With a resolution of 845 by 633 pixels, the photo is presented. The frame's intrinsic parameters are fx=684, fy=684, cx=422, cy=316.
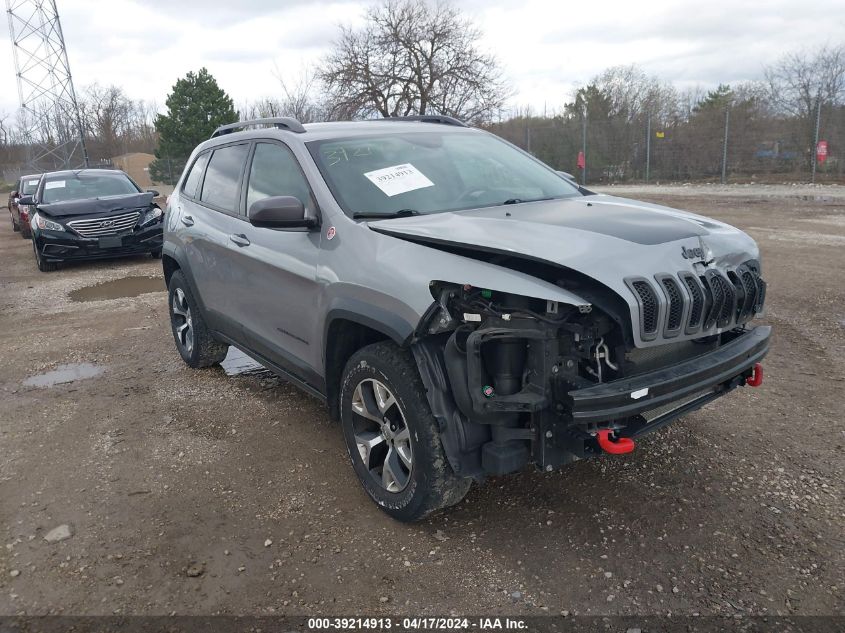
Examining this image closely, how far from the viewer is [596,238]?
9.39 ft

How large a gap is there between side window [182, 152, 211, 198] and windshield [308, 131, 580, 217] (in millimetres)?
1794

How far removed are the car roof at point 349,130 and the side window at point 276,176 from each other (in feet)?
0.31

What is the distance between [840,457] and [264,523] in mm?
3131

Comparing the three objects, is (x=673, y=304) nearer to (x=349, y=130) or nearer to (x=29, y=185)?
(x=349, y=130)

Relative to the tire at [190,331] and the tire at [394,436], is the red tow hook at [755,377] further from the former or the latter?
the tire at [190,331]

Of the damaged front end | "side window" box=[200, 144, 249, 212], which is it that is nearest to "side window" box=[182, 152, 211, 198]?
"side window" box=[200, 144, 249, 212]

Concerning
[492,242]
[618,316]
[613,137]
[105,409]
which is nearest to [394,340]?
[492,242]

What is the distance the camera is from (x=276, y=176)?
416 centimetres

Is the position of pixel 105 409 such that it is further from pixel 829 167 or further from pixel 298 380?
pixel 829 167

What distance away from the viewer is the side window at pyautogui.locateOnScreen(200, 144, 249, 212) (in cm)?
468

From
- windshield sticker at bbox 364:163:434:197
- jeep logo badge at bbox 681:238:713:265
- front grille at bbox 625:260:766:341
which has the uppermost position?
windshield sticker at bbox 364:163:434:197

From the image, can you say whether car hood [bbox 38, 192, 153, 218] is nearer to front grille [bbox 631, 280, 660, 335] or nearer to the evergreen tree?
front grille [bbox 631, 280, 660, 335]

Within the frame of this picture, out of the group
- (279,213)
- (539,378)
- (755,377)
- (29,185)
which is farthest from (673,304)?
(29,185)

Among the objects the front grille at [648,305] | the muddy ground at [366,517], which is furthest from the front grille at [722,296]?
the muddy ground at [366,517]
